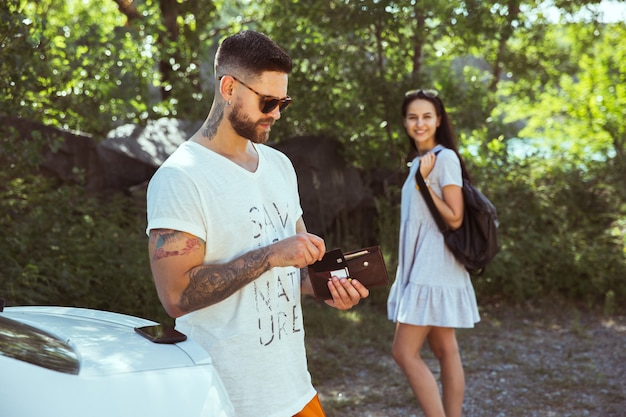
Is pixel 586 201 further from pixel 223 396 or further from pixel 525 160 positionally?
pixel 223 396

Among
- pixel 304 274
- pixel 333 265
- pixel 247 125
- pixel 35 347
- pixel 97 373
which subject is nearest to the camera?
pixel 97 373

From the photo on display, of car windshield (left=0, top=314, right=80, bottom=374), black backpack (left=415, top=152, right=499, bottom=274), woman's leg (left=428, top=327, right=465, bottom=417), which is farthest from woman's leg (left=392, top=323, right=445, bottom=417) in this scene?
car windshield (left=0, top=314, right=80, bottom=374)

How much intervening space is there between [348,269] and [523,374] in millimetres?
4172

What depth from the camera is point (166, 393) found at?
6.12 ft

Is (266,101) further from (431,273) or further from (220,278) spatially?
(431,273)

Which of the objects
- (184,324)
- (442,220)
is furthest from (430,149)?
(184,324)

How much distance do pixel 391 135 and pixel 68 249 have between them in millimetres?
3574

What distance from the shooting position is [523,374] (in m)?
6.33

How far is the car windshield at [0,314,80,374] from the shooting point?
70.5 inches

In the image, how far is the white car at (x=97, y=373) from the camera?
5.47 ft

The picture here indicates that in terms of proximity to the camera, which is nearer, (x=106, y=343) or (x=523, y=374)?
(x=106, y=343)

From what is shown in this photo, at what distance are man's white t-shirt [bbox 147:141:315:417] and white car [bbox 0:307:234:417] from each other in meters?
0.17

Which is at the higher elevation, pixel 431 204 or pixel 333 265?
pixel 431 204

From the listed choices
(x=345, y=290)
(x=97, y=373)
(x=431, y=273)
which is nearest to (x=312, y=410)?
(x=345, y=290)
